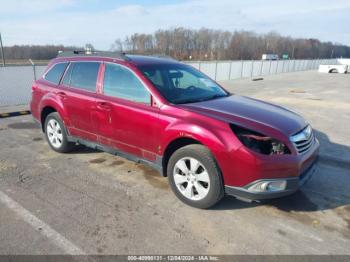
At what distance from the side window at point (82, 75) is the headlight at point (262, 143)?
95.4 inches

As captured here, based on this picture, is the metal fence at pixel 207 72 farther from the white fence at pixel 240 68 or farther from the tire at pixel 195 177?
the tire at pixel 195 177

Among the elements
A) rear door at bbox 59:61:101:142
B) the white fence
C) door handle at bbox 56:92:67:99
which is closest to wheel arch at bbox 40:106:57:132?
door handle at bbox 56:92:67:99

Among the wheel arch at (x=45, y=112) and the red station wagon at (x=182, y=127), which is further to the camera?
the wheel arch at (x=45, y=112)

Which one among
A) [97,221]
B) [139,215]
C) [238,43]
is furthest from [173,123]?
[238,43]

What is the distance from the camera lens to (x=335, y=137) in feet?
21.8

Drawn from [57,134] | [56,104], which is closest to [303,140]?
[56,104]

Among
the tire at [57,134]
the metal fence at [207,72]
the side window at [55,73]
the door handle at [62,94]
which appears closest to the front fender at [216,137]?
the door handle at [62,94]

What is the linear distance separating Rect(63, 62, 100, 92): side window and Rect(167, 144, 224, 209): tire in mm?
1831

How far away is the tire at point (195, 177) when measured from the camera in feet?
10.8

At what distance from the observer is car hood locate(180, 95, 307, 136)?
3347mm

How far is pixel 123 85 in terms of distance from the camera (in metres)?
4.14

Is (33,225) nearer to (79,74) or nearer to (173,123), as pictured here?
(173,123)

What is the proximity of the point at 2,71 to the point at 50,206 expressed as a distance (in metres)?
8.93

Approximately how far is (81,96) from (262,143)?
2831 millimetres
